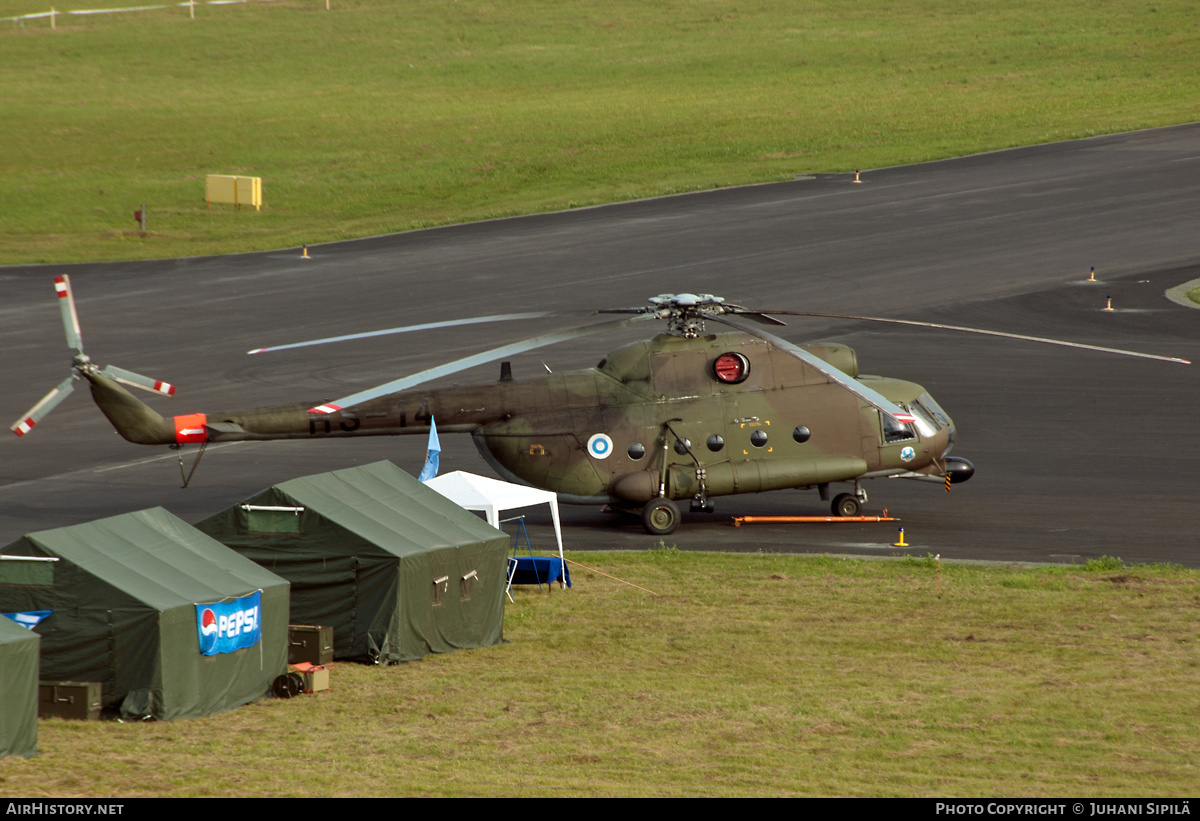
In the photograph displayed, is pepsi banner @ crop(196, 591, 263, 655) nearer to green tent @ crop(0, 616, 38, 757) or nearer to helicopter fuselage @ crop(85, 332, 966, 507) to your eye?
green tent @ crop(0, 616, 38, 757)

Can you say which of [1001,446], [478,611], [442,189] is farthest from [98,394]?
[442,189]

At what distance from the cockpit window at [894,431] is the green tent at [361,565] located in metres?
8.90

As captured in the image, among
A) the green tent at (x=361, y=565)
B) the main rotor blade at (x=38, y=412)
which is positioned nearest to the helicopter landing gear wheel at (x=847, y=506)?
the green tent at (x=361, y=565)

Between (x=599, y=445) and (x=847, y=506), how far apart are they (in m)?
4.78

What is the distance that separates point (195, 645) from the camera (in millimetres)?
17562

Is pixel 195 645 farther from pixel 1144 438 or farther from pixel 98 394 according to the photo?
pixel 1144 438

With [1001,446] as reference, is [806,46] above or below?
above

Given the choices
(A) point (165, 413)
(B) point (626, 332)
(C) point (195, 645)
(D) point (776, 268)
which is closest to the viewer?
(C) point (195, 645)

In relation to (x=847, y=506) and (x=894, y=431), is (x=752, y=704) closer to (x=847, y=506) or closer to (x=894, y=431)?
(x=894, y=431)

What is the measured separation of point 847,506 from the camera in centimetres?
2828

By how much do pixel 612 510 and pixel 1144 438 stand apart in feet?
40.7

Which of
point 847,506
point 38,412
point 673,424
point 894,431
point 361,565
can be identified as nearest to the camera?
point 361,565

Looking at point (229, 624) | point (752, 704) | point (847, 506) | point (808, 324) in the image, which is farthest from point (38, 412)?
point (808, 324)


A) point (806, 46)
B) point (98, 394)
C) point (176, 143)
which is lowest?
point (98, 394)
